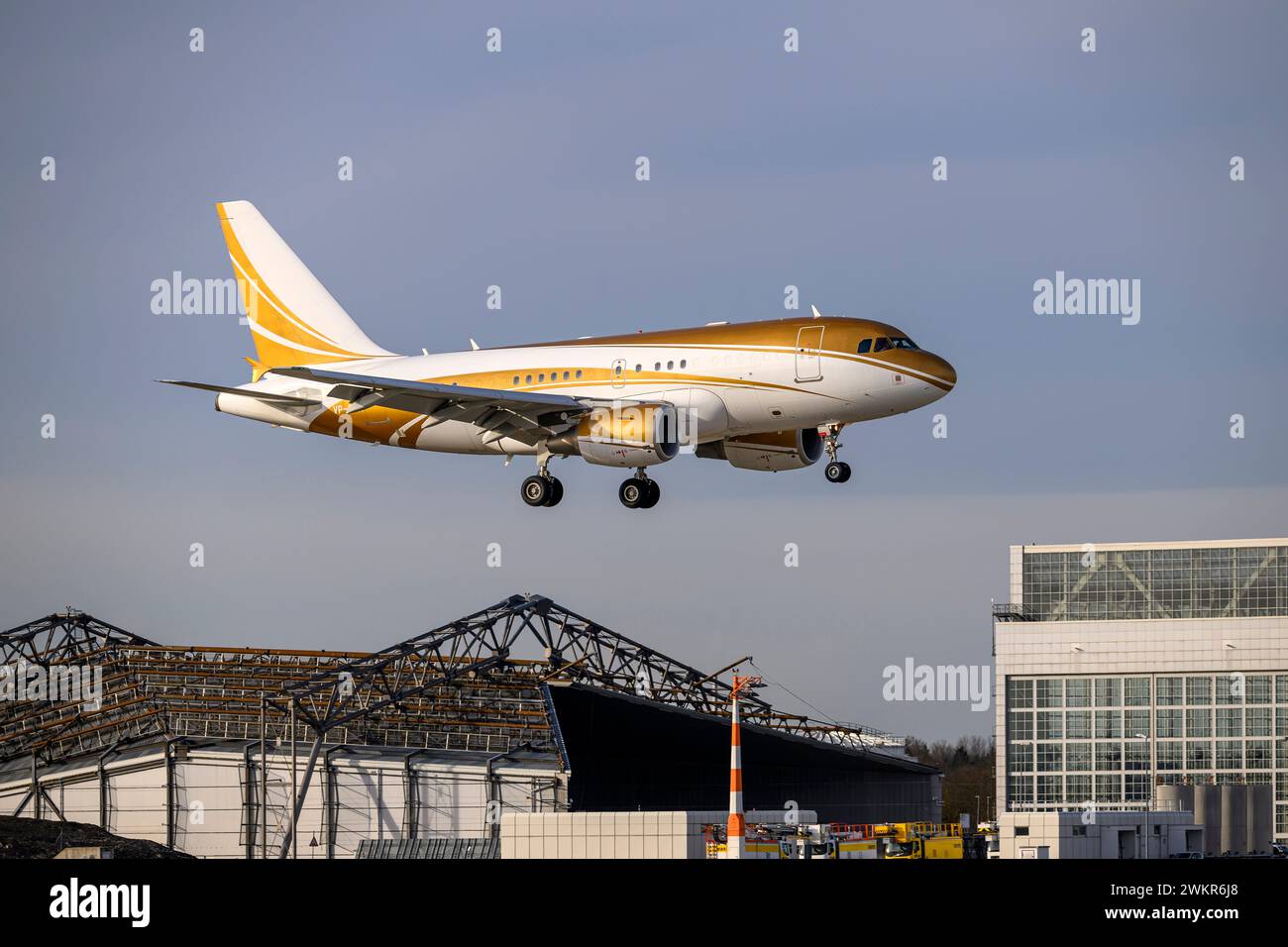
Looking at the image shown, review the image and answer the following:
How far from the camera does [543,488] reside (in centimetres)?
6888

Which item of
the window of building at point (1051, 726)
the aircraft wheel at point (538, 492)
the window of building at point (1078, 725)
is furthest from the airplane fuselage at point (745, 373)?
the window of building at point (1078, 725)

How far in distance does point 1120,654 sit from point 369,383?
3302 inches

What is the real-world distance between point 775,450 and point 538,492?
30.0ft

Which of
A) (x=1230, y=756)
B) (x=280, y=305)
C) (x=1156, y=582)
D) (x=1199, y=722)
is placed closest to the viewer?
(x=280, y=305)

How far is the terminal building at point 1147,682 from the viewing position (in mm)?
132000

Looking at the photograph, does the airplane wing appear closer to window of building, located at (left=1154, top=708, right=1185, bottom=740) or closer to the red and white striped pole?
the red and white striped pole

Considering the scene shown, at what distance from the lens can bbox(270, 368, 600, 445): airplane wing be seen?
65.8 metres

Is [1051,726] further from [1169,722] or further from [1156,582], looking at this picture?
[1156,582]

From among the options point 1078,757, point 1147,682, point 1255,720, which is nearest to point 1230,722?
point 1255,720

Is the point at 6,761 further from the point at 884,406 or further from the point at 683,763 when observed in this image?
the point at 884,406

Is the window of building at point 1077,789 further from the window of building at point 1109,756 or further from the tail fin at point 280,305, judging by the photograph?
the tail fin at point 280,305
